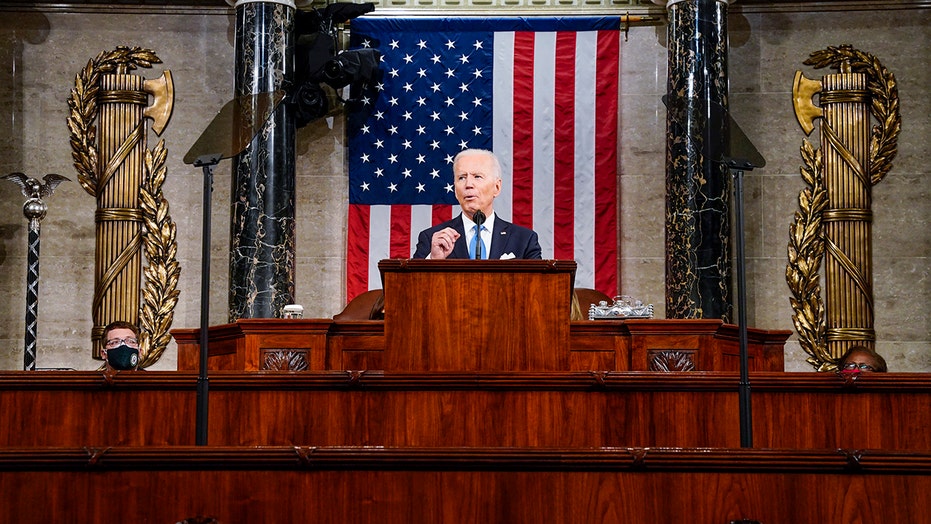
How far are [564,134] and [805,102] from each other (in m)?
2.15

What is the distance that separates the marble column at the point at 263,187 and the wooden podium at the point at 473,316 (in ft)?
14.0

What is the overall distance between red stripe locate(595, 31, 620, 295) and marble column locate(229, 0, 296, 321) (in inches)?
105

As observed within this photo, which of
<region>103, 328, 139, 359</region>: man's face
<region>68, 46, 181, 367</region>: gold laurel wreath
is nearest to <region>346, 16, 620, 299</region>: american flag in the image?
<region>68, 46, 181, 367</region>: gold laurel wreath

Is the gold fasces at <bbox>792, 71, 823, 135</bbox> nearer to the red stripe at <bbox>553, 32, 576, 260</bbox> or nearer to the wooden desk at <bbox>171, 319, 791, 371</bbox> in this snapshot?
the red stripe at <bbox>553, 32, 576, 260</bbox>

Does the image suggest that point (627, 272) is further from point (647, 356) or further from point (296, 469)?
point (296, 469)

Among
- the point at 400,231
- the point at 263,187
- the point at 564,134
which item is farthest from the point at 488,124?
the point at 263,187

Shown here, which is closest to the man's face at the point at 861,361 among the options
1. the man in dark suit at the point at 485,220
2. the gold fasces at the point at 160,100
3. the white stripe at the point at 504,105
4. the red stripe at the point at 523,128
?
the man in dark suit at the point at 485,220

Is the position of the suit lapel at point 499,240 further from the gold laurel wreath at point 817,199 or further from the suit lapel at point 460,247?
the gold laurel wreath at point 817,199

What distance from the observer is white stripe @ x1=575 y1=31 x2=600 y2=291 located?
10.8 metres

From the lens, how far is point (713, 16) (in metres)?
10.2

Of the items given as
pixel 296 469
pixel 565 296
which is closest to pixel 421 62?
pixel 565 296

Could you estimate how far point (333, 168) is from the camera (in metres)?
11.1

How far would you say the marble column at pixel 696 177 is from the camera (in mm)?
9891

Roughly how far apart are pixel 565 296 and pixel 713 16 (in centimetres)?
499
